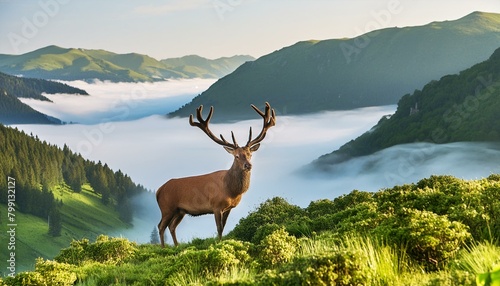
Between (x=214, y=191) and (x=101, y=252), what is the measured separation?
3976 mm

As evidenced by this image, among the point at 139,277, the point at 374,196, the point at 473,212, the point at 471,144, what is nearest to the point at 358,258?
the point at 473,212

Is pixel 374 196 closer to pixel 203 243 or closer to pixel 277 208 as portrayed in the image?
pixel 277 208

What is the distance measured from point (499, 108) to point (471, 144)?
51.2 ft

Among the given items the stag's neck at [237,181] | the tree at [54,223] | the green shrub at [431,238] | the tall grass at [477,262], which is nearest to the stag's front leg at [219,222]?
the stag's neck at [237,181]

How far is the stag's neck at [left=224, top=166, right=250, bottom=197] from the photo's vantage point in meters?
17.5

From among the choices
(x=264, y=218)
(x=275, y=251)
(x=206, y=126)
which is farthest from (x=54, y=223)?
(x=275, y=251)

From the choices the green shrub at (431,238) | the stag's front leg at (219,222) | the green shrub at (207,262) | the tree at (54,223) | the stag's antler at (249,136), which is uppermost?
the stag's antler at (249,136)

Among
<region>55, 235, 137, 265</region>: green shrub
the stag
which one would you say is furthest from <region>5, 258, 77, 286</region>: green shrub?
the stag

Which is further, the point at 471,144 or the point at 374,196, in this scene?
the point at 471,144

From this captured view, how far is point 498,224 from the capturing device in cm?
988

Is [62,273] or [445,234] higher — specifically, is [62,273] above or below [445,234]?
below

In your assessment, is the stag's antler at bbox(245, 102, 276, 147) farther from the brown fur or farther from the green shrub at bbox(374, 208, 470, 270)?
the green shrub at bbox(374, 208, 470, 270)

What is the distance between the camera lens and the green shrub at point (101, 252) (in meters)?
16.7

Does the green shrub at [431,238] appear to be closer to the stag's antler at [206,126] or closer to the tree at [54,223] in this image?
the stag's antler at [206,126]
